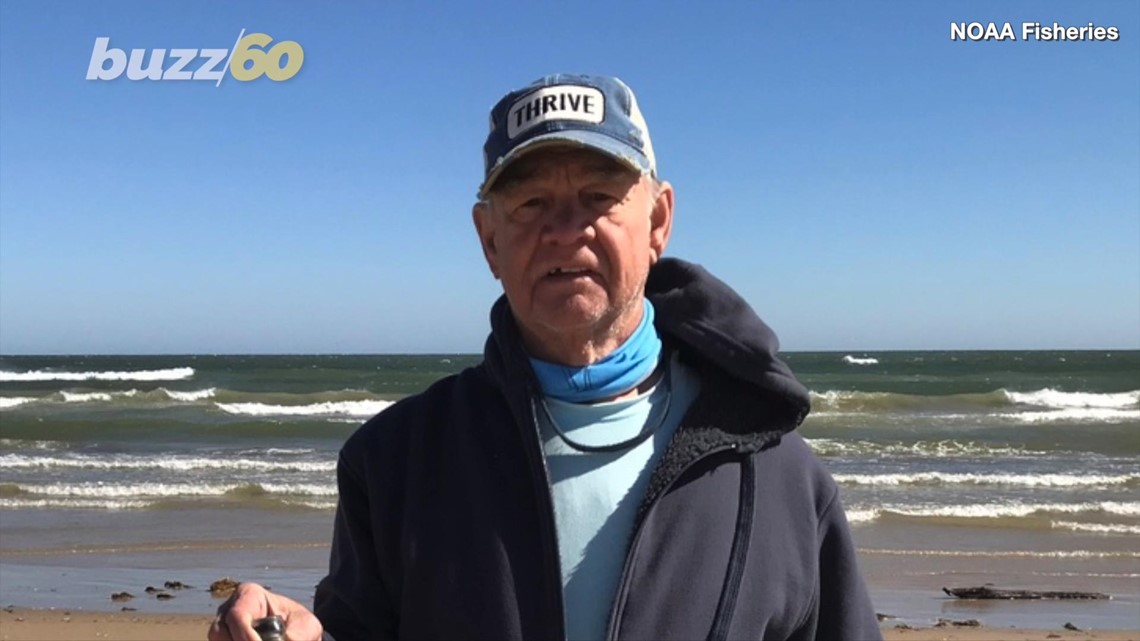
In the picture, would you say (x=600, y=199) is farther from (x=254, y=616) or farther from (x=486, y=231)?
(x=254, y=616)

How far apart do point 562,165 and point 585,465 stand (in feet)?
1.60

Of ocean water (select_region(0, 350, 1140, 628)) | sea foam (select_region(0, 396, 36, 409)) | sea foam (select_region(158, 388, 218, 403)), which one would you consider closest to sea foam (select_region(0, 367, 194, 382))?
sea foam (select_region(0, 396, 36, 409))

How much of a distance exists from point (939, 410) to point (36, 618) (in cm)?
2293

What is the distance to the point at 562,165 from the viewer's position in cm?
167

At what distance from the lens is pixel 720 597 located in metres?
1.61

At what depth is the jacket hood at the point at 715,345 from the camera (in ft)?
5.69

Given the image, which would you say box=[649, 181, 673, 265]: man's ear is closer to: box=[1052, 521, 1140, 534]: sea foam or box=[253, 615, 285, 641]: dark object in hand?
box=[253, 615, 285, 641]: dark object in hand

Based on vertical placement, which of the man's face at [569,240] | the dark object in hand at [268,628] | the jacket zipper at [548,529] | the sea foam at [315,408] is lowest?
the sea foam at [315,408]

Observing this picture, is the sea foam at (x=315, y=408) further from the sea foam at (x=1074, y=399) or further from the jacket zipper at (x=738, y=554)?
the jacket zipper at (x=738, y=554)

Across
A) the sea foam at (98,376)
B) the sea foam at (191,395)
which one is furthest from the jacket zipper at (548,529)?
the sea foam at (98,376)

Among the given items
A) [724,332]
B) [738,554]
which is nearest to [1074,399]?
[724,332]

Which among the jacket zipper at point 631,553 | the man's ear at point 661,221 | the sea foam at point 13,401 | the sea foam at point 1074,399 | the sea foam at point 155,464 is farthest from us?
the sea foam at point 13,401

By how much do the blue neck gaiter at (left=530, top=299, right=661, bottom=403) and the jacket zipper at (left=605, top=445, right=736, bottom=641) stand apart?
0.18 m

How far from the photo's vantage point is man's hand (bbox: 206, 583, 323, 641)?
142cm
